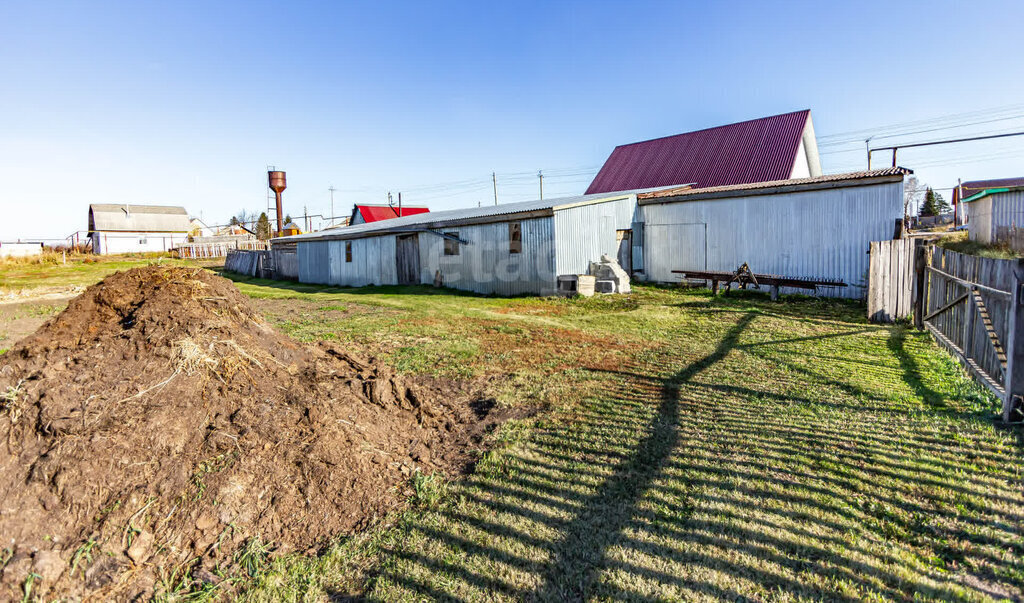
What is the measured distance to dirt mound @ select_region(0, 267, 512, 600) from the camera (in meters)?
3.04

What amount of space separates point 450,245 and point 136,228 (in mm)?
53376

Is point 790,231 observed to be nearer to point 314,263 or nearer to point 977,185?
point 314,263

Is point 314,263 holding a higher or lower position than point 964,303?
higher

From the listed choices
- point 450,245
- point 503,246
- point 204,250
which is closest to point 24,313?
point 450,245

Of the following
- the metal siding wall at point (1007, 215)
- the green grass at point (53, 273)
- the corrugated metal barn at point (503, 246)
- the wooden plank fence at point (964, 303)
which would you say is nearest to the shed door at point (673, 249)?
the corrugated metal barn at point (503, 246)

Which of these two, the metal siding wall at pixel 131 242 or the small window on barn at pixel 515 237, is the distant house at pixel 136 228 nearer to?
the metal siding wall at pixel 131 242

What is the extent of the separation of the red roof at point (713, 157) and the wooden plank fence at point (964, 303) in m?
14.5

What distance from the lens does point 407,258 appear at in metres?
20.5

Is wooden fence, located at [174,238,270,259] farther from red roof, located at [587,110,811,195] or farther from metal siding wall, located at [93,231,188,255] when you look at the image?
red roof, located at [587,110,811,195]

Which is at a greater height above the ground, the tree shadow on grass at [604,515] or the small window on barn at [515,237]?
the small window on barn at [515,237]

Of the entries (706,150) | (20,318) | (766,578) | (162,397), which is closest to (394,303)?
(20,318)

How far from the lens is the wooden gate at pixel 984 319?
15.9 ft

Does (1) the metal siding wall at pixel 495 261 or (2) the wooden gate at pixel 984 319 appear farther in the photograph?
(1) the metal siding wall at pixel 495 261

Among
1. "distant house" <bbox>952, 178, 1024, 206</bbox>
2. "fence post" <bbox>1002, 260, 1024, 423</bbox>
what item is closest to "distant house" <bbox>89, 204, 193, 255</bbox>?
"fence post" <bbox>1002, 260, 1024, 423</bbox>
